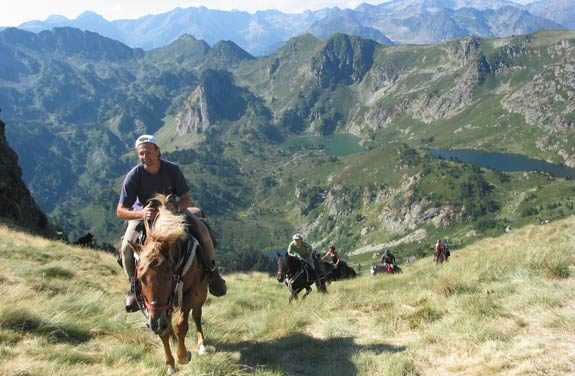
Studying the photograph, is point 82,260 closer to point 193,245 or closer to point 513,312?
point 193,245

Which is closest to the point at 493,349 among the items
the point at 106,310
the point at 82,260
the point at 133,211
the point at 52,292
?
the point at 133,211

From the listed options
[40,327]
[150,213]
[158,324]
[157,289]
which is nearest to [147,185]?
[150,213]

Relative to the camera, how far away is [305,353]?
28.8ft

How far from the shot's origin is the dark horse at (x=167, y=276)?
6.80 m

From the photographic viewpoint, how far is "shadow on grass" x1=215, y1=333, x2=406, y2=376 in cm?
784

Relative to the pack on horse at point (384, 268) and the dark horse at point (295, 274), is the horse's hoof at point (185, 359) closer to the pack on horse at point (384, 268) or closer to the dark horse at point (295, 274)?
the dark horse at point (295, 274)

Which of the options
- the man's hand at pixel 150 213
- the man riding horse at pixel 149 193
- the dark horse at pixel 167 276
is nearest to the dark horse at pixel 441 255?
the man riding horse at pixel 149 193

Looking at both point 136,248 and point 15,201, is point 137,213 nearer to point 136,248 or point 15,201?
point 136,248

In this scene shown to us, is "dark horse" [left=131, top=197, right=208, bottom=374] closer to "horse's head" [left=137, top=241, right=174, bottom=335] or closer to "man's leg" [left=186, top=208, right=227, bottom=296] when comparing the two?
"horse's head" [left=137, top=241, right=174, bottom=335]

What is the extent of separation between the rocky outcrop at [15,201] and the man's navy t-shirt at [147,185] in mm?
28026

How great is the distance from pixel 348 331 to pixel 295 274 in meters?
7.87

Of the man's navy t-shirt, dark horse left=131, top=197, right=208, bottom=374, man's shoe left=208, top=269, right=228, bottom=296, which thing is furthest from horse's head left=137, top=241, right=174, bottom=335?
man's shoe left=208, top=269, right=228, bottom=296

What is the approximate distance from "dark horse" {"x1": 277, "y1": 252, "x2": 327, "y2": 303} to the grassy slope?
4.41 meters

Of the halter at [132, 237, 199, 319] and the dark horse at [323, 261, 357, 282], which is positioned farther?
the dark horse at [323, 261, 357, 282]
